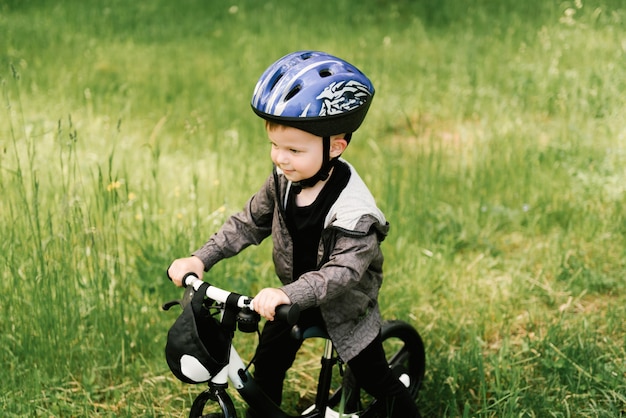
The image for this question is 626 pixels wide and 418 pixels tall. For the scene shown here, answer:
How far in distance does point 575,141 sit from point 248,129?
93.3 inches

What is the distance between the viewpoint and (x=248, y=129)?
5664 millimetres

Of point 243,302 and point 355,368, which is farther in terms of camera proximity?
point 355,368

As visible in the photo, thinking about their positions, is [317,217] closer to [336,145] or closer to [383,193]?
[336,145]

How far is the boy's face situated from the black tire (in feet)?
2.95

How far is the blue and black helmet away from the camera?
2309 millimetres

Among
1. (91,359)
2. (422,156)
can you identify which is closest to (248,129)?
(422,156)

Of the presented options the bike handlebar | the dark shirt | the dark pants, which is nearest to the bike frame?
the bike handlebar

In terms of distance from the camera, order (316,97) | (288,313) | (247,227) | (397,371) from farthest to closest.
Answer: (397,371) → (247,227) → (316,97) → (288,313)

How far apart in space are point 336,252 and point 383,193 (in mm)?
2260

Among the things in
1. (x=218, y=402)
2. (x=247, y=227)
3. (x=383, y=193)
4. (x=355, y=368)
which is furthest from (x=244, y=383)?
(x=383, y=193)

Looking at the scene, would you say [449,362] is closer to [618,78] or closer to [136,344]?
[136,344]

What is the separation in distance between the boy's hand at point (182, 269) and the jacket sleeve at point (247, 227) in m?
0.12

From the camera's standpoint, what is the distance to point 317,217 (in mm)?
2475

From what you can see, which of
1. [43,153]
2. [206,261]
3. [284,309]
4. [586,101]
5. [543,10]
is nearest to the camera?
[284,309]
